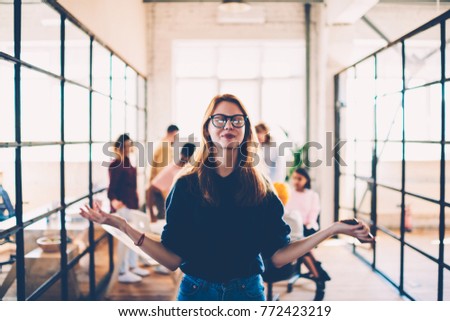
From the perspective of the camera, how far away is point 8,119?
1.85m

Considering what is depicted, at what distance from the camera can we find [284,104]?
6.12 m

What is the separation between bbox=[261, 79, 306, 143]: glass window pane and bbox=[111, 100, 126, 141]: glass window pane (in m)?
2.40

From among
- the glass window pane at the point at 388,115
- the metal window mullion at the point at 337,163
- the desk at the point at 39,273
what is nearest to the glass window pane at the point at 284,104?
the metal window mullion at the point at 337,163

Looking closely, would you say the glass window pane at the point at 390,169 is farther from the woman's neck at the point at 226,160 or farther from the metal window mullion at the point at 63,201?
the woman's neck at the point at 226,160

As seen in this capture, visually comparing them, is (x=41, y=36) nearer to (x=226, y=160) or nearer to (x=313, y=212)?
(x=226, y=160)

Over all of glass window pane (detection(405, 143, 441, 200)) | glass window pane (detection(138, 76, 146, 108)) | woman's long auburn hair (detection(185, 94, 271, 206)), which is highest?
glass window pane (detection(138, 76, 146, 108))

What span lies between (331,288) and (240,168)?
2563 mm

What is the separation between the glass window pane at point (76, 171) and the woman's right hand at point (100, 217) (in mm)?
1483

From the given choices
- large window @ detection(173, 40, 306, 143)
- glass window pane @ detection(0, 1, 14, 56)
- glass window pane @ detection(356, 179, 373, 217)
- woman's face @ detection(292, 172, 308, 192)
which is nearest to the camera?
glass window pane @ detection(0, 1, 14, 56)

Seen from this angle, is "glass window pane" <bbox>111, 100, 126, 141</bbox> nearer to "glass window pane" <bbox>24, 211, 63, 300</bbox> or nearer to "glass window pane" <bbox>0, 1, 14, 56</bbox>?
"glass window pane" <bbox>24, 211, 63, 300</bbox>

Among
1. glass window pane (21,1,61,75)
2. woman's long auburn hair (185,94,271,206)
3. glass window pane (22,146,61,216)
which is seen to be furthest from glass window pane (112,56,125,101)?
woman's long auburn hair (185,94,271,206)

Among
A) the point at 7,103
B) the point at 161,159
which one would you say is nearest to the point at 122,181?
the point at 161,159

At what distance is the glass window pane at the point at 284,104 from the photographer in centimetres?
599

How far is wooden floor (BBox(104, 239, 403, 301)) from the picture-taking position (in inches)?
134
